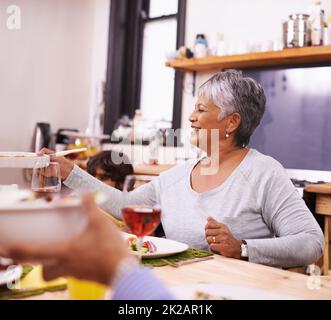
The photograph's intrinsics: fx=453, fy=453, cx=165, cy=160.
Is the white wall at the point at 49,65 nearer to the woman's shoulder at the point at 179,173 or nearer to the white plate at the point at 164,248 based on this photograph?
the woman's shoulder at the point at 179,173

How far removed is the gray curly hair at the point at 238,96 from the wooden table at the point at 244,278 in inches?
27.7

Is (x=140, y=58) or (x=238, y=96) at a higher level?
(x=140, y=58)

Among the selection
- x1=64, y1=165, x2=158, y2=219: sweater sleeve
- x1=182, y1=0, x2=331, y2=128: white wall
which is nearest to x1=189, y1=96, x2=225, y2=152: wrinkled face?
x1=64, y1=165, x2=158, y2=219: sweater sleeve

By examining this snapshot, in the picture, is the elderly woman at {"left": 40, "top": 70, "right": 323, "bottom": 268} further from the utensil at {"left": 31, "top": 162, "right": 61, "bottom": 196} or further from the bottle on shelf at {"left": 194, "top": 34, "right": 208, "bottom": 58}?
the bottle on shelf at {"left": 194, "top": 34, "right": 208, "bottom": 58}

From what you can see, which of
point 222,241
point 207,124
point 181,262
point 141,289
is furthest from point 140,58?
point 141,289

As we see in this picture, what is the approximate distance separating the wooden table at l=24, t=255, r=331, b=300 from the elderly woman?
175 millimetres

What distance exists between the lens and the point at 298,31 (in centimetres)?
296

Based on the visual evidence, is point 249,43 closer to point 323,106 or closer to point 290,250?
point 323,106

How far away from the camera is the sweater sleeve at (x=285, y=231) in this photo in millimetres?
1211

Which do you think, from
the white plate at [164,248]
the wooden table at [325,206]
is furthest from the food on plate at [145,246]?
the wooden table at [325,206]

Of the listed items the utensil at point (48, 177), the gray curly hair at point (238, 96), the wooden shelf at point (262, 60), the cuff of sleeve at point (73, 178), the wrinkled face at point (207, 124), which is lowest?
the cuff of sleeve at point (73, 178)

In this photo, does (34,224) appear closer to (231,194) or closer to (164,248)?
(164,248)

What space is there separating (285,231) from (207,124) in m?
0.50
